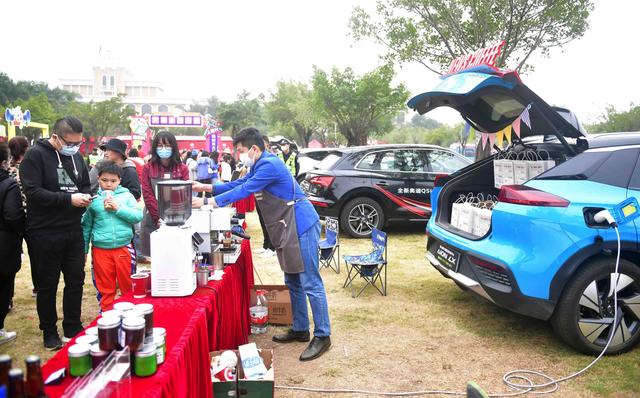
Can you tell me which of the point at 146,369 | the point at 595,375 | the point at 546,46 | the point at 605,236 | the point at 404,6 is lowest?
the point at 595,375

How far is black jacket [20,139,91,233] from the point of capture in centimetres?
340

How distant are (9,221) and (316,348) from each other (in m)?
2.49

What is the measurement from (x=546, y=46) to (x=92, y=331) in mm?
14941

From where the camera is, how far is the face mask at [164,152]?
4461 mm

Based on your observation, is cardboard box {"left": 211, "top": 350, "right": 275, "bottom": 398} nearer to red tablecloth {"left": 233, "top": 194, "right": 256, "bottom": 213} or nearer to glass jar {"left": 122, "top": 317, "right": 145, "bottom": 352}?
glass jar {"left": 122, "top": 317, "right": 145, "bottom": 352}

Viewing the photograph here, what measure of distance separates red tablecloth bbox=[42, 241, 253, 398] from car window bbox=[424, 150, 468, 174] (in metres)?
5.29

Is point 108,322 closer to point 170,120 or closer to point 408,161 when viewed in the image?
point 408,161

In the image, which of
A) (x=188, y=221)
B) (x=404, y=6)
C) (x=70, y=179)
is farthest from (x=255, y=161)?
(x=404, y=6)

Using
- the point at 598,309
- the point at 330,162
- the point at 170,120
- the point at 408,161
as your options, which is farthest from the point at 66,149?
the point at 170,120

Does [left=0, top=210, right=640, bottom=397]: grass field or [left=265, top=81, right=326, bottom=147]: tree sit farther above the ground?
[left=265, top=81, right=326, bottom=147]: tree

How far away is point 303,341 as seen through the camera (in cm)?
392

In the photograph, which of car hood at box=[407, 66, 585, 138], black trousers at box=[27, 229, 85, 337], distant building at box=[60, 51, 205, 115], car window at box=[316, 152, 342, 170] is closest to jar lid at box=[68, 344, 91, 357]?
black trousers at box=[27, 229, 85, 337]

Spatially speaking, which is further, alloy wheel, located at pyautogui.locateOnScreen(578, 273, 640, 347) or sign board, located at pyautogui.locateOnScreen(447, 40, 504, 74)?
sign board, located at pyautogui.locateOnScreen(447, 40, 504, 74)

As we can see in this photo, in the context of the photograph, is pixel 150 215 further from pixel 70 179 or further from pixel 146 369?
pixel 146 369
